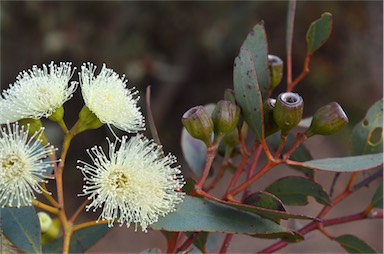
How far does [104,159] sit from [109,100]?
9 cm

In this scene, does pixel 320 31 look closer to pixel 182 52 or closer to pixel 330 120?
pixel 330 120

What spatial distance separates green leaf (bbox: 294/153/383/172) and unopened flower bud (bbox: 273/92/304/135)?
8 cm

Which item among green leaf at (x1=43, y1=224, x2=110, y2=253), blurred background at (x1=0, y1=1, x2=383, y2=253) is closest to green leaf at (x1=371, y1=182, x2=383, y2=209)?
green leaf at (x1=43, y1=224, x2=110, y2=253)

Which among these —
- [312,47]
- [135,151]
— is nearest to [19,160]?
[135,151]

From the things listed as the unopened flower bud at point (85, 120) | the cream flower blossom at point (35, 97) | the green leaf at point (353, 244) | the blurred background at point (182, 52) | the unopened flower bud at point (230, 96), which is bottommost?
the green leaf at point (353, 244)

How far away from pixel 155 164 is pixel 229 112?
0.39 ft

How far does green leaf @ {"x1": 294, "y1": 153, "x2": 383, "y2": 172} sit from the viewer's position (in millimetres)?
798

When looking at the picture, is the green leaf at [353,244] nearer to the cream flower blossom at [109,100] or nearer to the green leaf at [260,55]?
the green leaf at [260,55]

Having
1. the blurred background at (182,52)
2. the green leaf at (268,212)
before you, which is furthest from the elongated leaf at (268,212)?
the blurred background at (182,52)

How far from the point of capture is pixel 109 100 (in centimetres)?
80

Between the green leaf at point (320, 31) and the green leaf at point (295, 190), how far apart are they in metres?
0.22

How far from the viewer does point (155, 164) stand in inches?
30.1

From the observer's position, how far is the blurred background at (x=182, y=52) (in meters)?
2.95

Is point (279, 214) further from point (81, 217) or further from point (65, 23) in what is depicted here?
Answer: point (81, 217)
